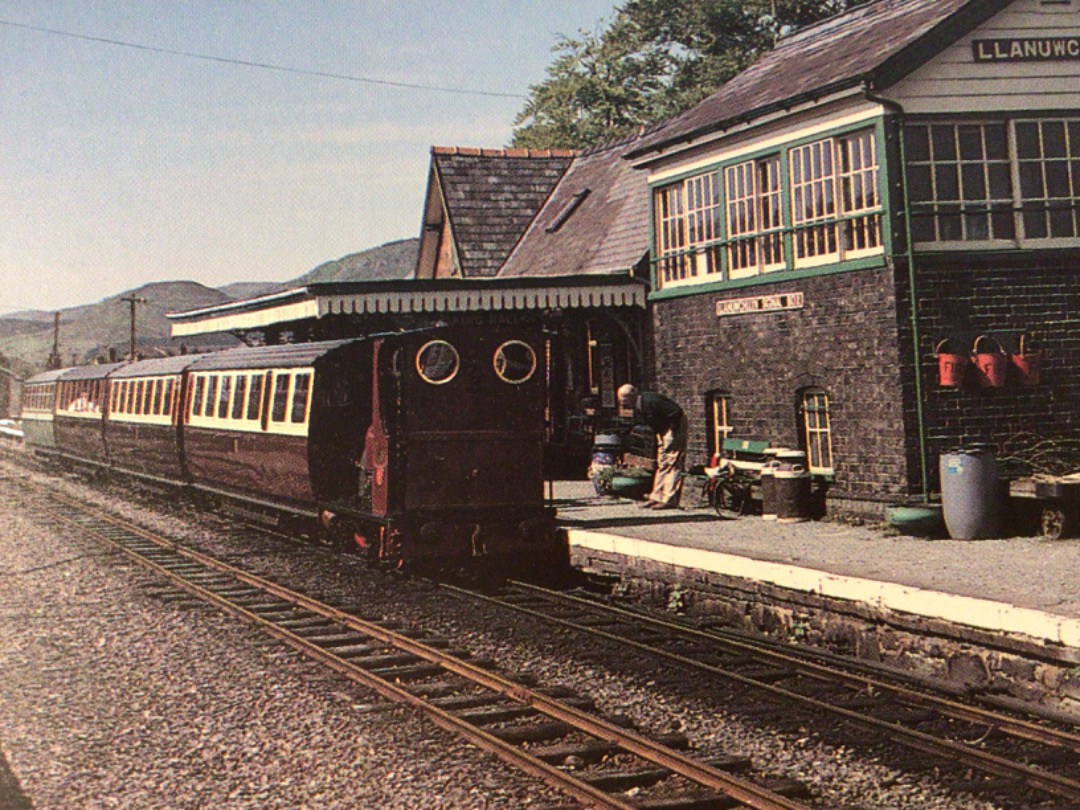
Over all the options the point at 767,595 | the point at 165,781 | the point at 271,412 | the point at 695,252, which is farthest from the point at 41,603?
the point at 695,252

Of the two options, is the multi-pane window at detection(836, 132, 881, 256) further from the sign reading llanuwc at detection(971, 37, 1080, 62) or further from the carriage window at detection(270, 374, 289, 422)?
the carriage window at detection(270, 374, 289, 422)

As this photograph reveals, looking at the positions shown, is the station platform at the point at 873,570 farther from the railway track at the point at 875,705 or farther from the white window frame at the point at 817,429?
the white window frame at the point at 817,429

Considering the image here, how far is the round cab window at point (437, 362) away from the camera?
11289 millimetres

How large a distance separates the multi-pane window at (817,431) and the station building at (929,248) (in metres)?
0.02

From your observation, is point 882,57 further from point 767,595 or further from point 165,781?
point 165,781

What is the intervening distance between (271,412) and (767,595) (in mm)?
6792

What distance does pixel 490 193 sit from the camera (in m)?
28.3

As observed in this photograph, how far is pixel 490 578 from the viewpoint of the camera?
12.6 metres

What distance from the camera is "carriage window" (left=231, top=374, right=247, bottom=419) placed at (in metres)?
15.4

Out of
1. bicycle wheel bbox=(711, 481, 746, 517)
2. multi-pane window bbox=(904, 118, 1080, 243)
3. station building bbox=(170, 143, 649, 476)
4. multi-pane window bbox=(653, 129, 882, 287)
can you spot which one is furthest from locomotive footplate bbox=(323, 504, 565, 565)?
multi-pane window bbox=(904, 118, 1080, 243)

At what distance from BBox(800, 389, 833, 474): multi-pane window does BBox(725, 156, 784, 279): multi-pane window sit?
1.87 meters

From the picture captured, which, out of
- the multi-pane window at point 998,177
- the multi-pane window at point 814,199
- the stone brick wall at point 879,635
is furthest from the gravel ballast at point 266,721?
the multi-pane window at point 998,177

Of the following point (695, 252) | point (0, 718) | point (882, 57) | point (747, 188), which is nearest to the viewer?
point (0, 718)

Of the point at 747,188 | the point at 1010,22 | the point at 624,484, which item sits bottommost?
the point at 624,484
